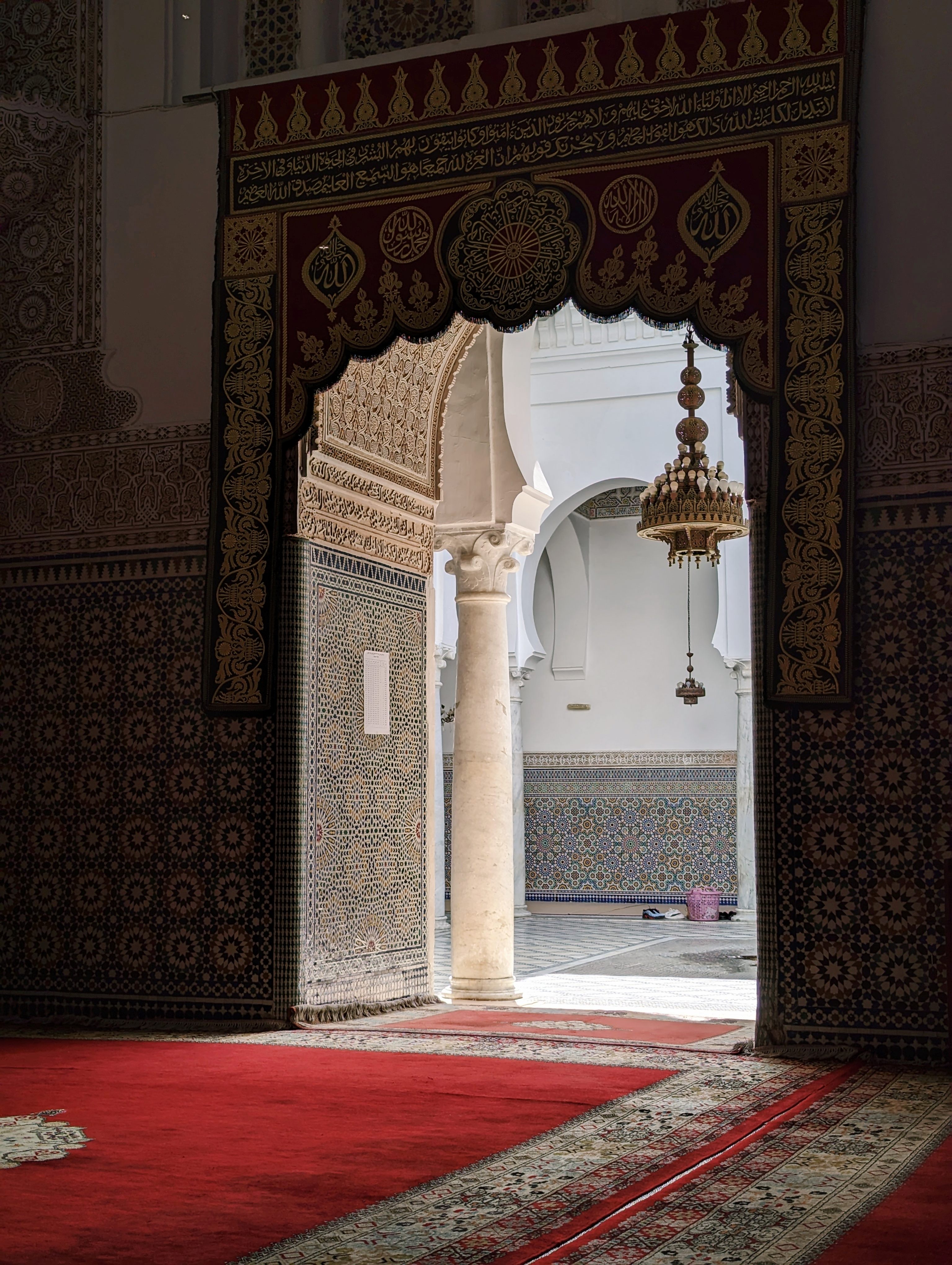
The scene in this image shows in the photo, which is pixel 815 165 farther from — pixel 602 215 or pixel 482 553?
pixel 482 553

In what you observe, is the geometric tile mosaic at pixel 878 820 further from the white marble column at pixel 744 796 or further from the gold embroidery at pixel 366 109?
the white marble column at pixel 744 796

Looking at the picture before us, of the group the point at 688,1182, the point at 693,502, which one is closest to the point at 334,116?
the point at 688,1182

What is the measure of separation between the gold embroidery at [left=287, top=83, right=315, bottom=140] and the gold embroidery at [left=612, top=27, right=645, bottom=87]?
3.09ft

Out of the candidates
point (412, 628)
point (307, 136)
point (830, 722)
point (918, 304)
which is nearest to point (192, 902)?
point (412, 628)

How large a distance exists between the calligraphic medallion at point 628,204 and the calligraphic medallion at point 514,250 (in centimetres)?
10

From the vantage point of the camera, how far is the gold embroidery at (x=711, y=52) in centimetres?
409

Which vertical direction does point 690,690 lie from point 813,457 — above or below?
below

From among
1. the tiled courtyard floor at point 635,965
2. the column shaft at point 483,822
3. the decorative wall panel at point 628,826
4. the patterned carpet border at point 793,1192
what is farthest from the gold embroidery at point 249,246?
the decorative wall panel at point 628,826

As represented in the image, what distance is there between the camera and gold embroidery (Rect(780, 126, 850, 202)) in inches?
155

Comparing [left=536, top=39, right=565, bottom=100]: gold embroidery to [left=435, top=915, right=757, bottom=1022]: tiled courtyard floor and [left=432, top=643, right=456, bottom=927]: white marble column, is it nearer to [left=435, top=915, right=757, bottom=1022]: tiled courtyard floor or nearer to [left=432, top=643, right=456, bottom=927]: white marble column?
[left=435, top=915, right=757, bottom=1022]: tiled courtyard floor

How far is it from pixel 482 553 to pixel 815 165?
2.33m

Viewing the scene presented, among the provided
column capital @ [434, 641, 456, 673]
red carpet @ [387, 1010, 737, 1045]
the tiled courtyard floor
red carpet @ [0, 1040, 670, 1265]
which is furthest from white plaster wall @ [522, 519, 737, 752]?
red carpet @ [0, 1040, 670, 1265]

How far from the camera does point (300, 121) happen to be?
4531 mm

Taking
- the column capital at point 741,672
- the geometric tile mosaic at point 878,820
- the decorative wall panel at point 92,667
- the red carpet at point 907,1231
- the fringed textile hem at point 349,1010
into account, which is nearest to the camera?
the red carpet at point 907,1231
